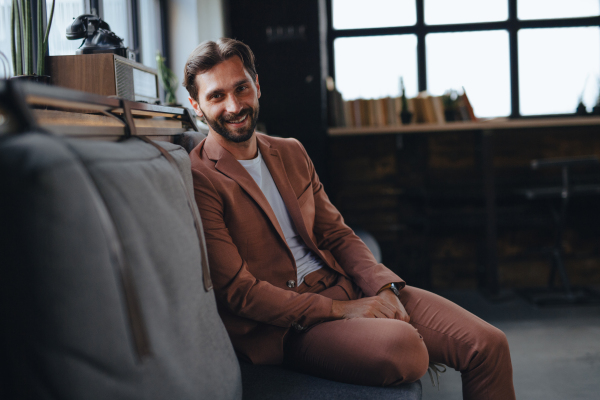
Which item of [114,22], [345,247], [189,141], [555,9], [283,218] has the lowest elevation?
[345,247]

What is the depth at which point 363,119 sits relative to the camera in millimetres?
3498

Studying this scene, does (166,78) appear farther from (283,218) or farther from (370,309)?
(370,309)

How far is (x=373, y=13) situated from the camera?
3.88 meters

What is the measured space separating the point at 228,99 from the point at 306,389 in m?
0.84

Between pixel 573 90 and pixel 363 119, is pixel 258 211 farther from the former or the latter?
pixel 573 90

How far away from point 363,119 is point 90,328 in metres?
3.07

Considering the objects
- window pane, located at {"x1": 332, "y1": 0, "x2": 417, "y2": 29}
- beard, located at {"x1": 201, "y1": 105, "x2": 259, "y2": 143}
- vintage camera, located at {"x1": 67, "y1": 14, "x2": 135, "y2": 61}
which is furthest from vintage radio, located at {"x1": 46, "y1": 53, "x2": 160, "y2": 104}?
window pane, located at {"x1": 332, "y1": 0, "x2": 417, "y2": 29}

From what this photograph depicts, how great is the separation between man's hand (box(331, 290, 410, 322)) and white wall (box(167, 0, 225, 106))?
233 centimetres

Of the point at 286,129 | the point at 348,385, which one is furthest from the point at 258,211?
the point at 286,129

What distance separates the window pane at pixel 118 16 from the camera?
257cm

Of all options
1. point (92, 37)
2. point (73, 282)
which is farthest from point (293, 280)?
point (92, 37)

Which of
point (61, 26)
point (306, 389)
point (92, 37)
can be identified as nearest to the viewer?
point (306, 389)

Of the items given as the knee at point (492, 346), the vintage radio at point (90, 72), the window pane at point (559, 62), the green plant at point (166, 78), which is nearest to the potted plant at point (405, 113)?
the window pane at point (559, 62)

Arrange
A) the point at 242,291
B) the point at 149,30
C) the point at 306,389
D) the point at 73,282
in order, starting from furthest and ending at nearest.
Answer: the point at 149,30 < the point at 242,291 < the point at 306,389 < the point at 73,282
